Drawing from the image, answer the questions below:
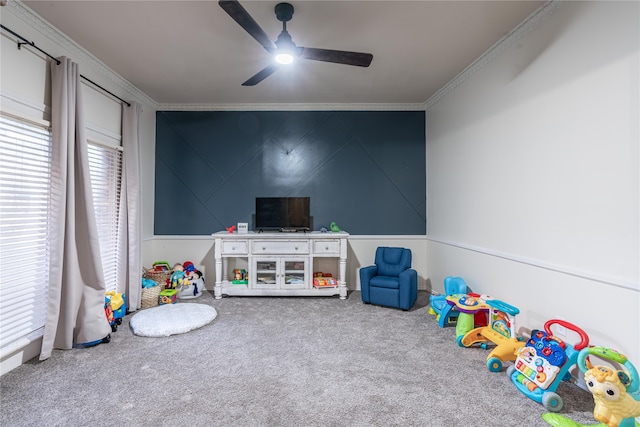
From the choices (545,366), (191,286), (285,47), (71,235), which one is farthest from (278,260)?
(545,366)

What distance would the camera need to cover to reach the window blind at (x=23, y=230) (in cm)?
219

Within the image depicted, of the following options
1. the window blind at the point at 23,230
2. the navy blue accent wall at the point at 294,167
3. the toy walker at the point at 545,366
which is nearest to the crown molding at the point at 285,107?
the navy blue accent wall at the point at 294,167

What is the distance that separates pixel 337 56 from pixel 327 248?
2377mm

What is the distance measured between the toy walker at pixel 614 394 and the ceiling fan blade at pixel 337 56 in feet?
7.94

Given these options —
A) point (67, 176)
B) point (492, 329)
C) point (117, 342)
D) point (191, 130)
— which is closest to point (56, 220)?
point (67, 176)

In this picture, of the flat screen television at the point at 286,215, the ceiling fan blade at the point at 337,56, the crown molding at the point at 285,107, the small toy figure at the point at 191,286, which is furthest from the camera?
the crown molding at the point at 285,107

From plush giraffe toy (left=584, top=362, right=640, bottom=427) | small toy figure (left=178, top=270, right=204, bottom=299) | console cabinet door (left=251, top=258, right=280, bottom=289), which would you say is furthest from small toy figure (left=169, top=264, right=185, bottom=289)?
plush giraffe toy (left=584, top=362, right=640, bottom=427)

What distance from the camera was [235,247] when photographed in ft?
13.3

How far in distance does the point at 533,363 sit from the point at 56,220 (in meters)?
3.60

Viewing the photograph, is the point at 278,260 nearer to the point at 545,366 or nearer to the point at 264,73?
the point at 264,73

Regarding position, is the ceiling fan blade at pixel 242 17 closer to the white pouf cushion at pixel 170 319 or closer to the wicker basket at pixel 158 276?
the white pouf cushion at pixel 170 319

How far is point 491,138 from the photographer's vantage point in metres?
3.02

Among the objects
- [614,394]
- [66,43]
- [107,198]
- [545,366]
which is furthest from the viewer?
[107,198]

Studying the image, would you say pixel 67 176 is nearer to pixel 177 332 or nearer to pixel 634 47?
pixel 177 332
